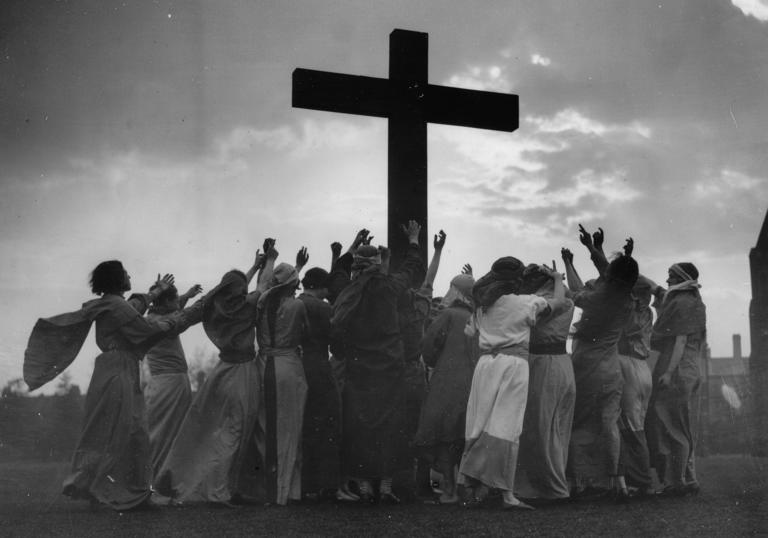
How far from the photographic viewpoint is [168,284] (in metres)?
9.15

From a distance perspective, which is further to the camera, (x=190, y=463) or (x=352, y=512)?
(x=190, y=463)

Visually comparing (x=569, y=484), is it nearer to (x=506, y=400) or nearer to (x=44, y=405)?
(x=506, y=400)

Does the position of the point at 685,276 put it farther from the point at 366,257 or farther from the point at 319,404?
the point at 319,404

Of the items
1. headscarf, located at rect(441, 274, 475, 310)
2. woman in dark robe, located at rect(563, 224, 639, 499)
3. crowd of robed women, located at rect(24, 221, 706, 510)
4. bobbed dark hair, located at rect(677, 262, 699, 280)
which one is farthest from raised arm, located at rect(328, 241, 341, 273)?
bobbed dark hair, located at rect(677, 262, 699, 280)

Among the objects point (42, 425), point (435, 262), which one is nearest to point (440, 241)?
point (435, 262)

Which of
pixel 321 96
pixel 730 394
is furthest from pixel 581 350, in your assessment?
pixel 730 394

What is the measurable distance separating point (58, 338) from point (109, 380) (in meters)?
0.60

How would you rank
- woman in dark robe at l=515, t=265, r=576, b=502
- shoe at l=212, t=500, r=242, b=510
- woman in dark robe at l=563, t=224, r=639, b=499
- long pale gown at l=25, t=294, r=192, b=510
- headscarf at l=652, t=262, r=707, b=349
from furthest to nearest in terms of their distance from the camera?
headscarf at l=652, t=262, r=707, b=349
woman in dark robe at l=563, t=224, r=639, b=499
woman in dark robe at l=515, t=265, r=576, b=502
shoe at l=212, t=500, r=242, b=510
long pale gown at l=25, t=294, r=192, b=510

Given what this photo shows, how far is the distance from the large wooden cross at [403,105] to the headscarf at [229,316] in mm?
1443

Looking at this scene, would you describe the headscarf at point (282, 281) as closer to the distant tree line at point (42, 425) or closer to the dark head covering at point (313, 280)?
the dark head covering at point (313, 280)

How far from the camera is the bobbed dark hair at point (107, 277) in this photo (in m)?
8.12

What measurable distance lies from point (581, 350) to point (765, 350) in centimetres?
1726

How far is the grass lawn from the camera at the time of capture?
21.1 feet

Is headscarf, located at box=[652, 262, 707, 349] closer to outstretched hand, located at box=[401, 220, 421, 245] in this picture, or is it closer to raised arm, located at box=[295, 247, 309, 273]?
outstretched hand, located at box=[401, 220, 421, 245]
